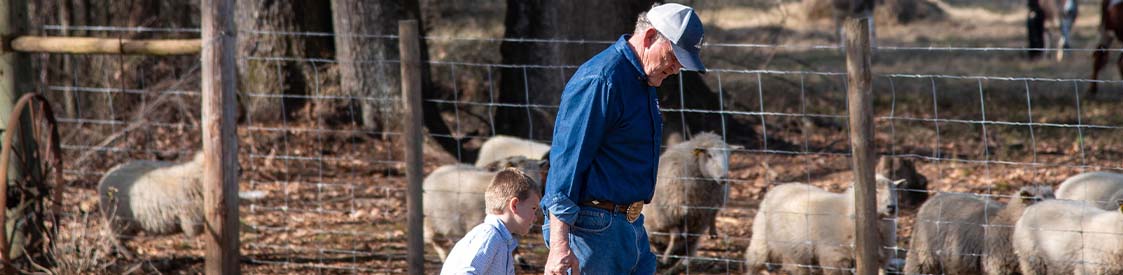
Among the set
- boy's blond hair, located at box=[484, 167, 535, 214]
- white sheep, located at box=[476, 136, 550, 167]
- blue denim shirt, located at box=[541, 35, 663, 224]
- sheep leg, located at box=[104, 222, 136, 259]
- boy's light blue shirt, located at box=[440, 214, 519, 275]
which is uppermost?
blue denim shirt, located at box=[541, 35, 663, 224]

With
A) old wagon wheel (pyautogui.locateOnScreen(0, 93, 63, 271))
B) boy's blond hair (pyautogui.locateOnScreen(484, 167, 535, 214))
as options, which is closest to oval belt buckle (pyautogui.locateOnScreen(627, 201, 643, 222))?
boy's blond hair (pyautogui.locateOnScreen(484, 167, 535, 214))

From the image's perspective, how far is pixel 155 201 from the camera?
8234 mm

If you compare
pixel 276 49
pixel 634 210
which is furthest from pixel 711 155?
pixel 276 49

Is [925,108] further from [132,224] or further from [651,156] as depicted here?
[651,156]

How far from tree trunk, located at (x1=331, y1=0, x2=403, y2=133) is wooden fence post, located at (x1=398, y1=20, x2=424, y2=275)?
17.0ft

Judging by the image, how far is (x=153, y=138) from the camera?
40.5 ft

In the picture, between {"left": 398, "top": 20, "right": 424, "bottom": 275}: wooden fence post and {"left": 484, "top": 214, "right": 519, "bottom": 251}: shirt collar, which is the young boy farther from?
{"left": 398, "top": 20, "right": 424, "bottom": 275}: wooden fence post

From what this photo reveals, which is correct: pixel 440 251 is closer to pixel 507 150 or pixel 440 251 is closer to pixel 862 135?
pixel 507 150

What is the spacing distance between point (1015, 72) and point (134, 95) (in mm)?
12917

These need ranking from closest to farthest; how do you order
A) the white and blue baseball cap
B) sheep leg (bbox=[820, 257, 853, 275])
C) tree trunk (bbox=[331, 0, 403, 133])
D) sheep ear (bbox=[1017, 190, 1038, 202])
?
the white and blue baseball cap, sheep leg (bbox=[820, 257, 853, 275]), sheep ear (bbox=[1017, 190, 1038, 202]), tree trunk (bbox=[331, 0, 403, 133])

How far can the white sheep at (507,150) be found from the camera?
940cm

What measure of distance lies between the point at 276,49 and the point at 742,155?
507 cm

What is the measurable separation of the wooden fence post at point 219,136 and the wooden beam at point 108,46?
170 millimetres

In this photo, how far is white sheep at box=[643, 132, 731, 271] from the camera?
8172 mm
